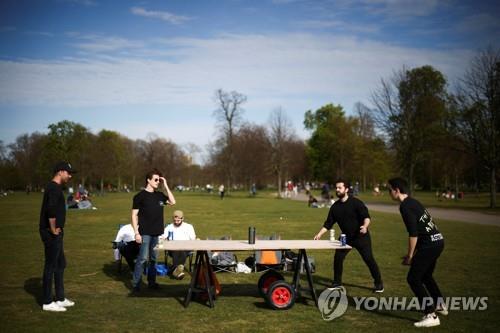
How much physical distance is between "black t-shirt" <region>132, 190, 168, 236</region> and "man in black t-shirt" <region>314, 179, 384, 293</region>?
3.00 m

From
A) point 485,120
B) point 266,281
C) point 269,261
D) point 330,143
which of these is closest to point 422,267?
point 266,281

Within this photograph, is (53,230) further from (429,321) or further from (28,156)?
(28,156)

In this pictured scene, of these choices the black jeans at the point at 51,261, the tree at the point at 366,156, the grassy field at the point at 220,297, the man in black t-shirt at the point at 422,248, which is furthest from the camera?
the tree at the point at 366,156

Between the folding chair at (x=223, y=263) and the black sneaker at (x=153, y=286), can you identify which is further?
the folding chair at (x=223, y=263)

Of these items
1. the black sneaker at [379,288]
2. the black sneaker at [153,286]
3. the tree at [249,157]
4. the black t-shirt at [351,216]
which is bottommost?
the black sneaker at [153,286]

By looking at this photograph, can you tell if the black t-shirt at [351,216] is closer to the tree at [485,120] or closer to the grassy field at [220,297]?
the grassy field at [220,297]

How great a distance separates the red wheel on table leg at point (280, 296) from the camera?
300 inches

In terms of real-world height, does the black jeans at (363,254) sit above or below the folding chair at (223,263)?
above

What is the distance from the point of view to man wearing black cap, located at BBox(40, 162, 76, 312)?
23.9ft

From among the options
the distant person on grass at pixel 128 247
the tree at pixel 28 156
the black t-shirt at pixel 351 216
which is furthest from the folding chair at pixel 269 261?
the tree at pixel 28 156

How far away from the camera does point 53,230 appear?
721 centimetres

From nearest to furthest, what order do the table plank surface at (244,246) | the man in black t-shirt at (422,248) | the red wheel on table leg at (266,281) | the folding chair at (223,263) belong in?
the man in black t-shirt at (422,248) → the table plank surface at (244,246) → the red wheel on table leg at (266,281) → the folding chair at (223,263)

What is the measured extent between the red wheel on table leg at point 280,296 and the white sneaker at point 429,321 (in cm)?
199

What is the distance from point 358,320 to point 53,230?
4884 millimetres
